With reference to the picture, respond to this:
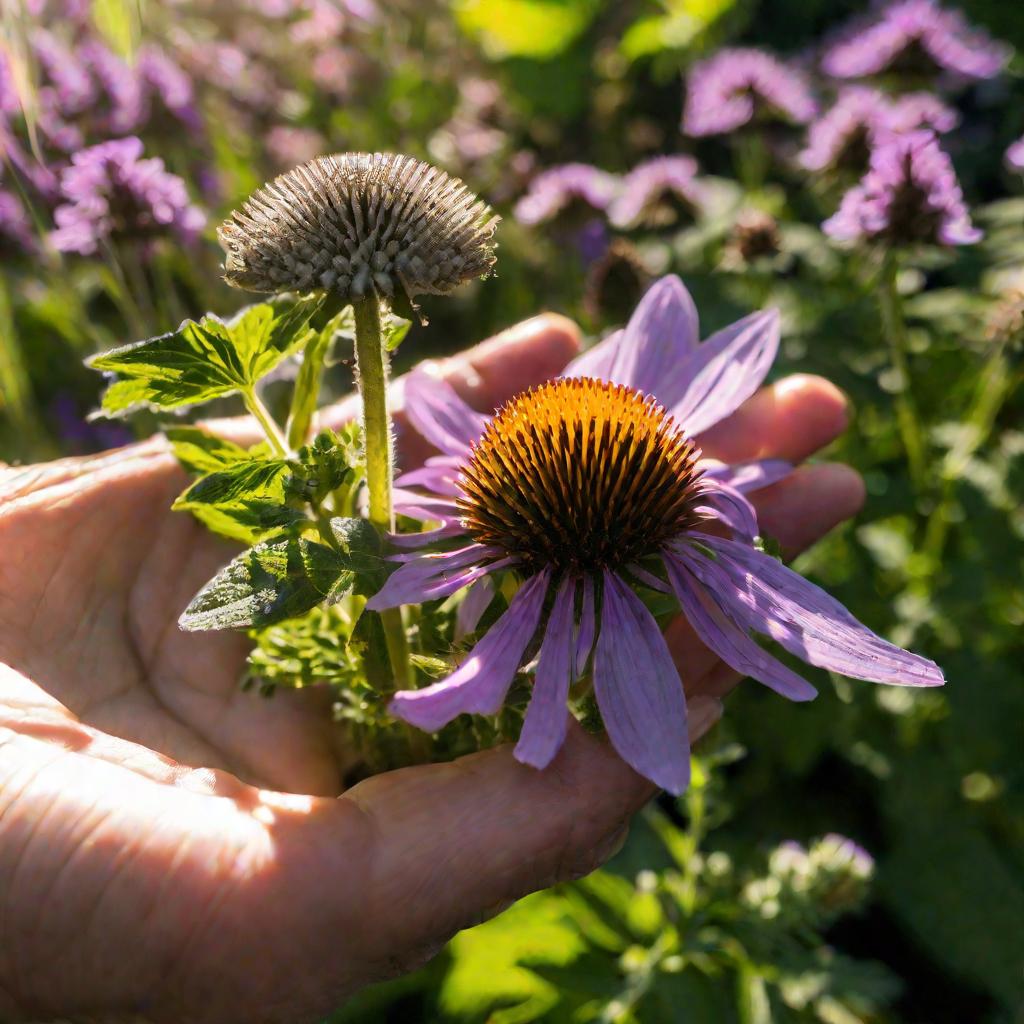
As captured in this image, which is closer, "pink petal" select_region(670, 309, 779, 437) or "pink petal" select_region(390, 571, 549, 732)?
"pink petal" select_region(390, 571, 549, 732)

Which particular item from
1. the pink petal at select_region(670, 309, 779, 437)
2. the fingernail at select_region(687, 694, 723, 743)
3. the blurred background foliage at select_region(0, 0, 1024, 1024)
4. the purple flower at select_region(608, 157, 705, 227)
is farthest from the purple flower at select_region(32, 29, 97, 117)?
the fingernail at select_region(687, 694, 723, 743)

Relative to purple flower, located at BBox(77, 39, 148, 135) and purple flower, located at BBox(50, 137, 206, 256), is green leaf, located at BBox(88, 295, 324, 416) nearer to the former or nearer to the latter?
purple flower, located at BBox(50, 137, 206, 256)

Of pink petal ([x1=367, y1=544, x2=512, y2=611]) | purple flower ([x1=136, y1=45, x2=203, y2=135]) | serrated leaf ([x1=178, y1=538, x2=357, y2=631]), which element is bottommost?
pink petal ([x1=367, y1=544, x2=512, y2=611])

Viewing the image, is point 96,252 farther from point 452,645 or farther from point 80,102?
point 452,645

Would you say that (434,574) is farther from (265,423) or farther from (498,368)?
(498,368)

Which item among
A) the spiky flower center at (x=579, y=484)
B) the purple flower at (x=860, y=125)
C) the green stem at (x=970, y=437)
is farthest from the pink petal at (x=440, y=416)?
the purple flower at (x=860, y=125)

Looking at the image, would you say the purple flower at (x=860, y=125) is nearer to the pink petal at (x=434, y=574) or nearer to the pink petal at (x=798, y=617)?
the pink petal at (x=798, y=617)
